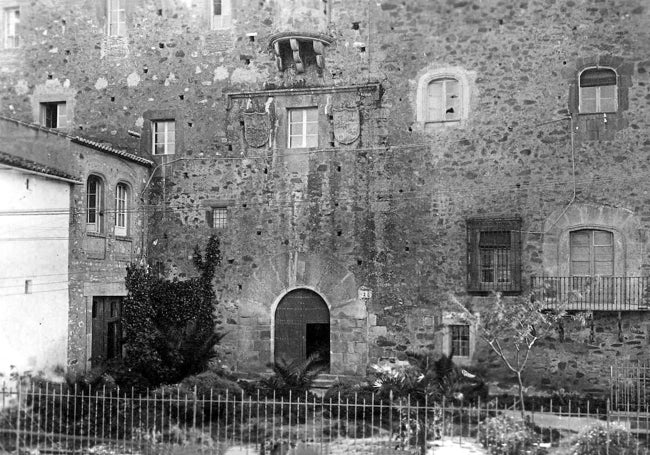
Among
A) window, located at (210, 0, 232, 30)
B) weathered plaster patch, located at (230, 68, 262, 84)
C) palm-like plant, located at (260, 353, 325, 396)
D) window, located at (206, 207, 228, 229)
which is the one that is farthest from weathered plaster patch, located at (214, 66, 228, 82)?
palm-like plant, located at (260, 353, 325, 396)

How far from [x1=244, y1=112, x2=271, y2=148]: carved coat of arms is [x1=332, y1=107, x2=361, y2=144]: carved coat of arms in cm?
169

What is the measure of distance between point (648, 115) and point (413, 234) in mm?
5737

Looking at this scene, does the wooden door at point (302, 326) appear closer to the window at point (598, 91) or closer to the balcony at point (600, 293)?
the balcony at point (600, 293)

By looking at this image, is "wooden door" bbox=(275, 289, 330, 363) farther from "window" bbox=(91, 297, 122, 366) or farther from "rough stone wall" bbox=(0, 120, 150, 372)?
"rough stone wall" bbox=(0, 120, 150, 372)

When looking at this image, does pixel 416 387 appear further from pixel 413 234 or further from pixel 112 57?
pixel 112 57

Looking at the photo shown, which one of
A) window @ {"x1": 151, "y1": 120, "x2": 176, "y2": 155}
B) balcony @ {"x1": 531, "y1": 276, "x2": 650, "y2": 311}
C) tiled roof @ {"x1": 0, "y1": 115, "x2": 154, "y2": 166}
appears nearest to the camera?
tiled roof @ {"x1": 0, "y1": 115, "x2": 154, "y2": 166}

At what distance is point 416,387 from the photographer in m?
15.6

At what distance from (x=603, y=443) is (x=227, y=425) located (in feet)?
20.8

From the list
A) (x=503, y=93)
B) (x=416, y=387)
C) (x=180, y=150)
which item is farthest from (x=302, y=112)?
(x=416, y=387)

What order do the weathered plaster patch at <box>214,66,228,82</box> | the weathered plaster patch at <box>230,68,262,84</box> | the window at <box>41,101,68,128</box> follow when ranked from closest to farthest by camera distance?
the weathered plaster patch at <box>230,68,262,84</box>
the weathered plaster patch at <box>214,66,228,82</box>
the window at <box>41,101,68,128</box>

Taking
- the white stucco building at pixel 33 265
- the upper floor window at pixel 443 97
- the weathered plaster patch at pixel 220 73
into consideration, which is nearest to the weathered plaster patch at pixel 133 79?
the weathered plaster patch at pixel 220 73

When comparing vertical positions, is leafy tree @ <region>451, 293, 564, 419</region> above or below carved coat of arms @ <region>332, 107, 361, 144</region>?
below

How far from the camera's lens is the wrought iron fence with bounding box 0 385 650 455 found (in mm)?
13086

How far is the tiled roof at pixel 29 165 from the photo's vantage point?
15.4m
